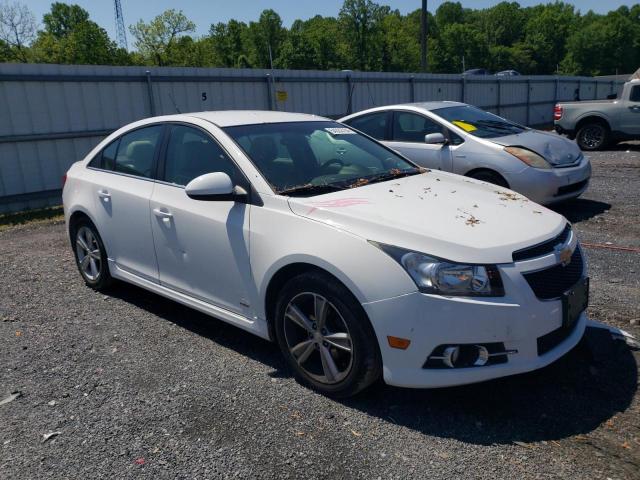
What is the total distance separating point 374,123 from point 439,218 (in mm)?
5613

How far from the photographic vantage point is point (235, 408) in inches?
132

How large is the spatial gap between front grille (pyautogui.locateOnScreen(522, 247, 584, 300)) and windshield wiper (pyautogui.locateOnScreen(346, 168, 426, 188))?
1.36 metres

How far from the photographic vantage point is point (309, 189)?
12.3 feet

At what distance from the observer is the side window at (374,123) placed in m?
8.60

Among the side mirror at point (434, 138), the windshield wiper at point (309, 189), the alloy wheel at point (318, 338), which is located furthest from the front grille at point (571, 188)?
the alloy wheel at point (318, 338)

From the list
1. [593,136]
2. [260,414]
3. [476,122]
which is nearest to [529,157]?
[476,122]

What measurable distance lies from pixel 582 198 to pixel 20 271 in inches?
310

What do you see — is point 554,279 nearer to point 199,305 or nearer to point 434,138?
point 199,305

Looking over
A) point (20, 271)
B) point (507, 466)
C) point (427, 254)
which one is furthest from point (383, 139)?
point (507, 466)

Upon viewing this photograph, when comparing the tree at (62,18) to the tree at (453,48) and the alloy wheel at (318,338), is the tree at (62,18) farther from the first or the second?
the alloy wheel at (318,338)

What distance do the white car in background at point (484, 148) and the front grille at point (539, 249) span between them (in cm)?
414

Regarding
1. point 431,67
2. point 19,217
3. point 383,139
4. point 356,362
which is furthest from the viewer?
point 431,67

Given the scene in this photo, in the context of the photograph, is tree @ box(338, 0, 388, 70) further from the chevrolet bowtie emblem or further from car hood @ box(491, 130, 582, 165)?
the chevrolet bowtie emblem

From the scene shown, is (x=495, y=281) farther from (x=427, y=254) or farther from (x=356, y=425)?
(x=356, y=425)
